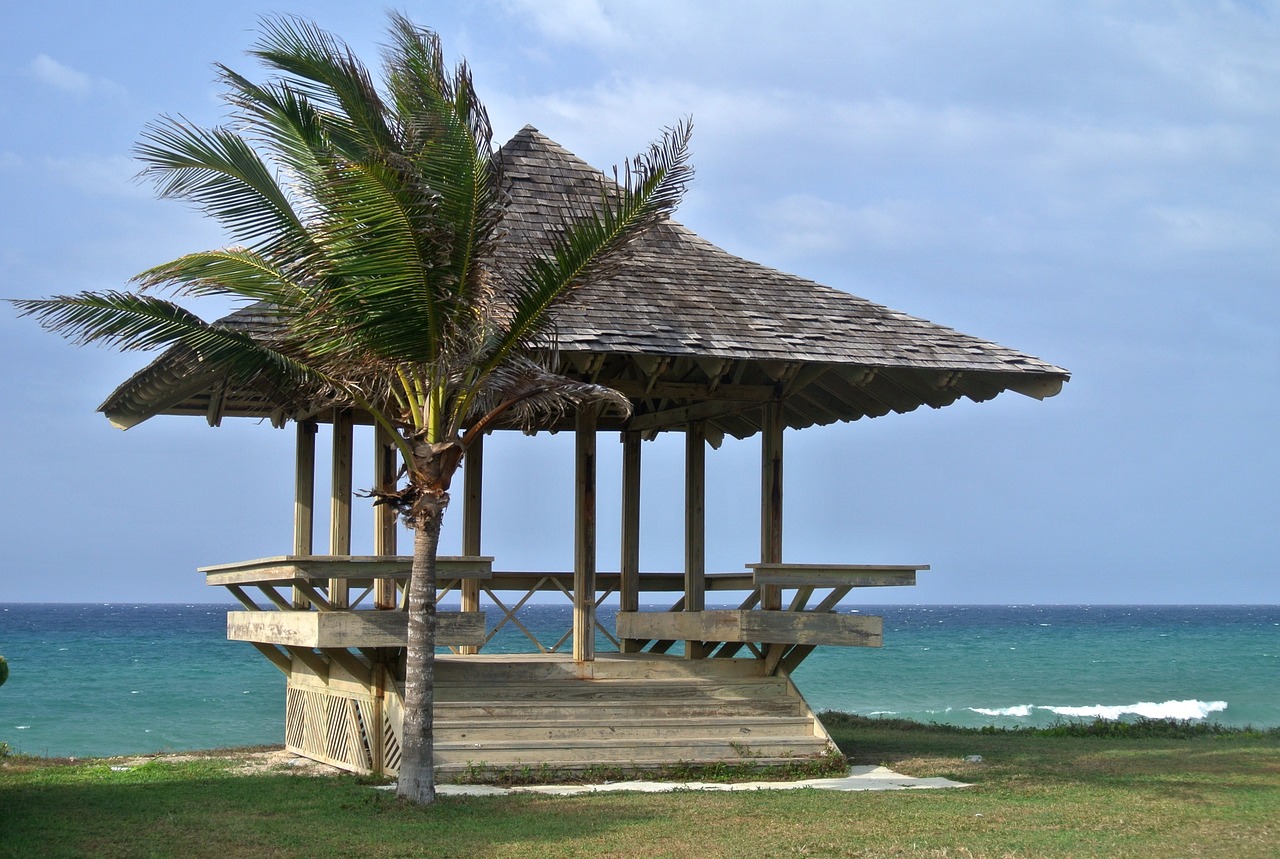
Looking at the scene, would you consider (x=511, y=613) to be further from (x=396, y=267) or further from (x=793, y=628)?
(x=396, y=267)

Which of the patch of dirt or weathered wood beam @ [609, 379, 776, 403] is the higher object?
weathered wood beam @ [609, 379, 776, 403]

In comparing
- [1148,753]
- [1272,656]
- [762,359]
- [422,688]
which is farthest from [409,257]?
[1272,656]

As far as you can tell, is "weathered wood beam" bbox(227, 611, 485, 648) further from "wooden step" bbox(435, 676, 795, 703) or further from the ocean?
the ocean

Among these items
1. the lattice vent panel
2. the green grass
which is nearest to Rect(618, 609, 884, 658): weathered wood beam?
the green grass

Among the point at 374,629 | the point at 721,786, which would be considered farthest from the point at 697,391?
the point at 374,629

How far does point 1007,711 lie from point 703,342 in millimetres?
27461

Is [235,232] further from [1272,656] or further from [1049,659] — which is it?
[1272,656]

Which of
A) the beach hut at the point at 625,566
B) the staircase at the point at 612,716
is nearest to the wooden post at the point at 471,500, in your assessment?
the beach hut at the point at 625,566

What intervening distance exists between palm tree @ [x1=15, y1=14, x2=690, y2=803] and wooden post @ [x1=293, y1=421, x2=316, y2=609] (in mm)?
3177

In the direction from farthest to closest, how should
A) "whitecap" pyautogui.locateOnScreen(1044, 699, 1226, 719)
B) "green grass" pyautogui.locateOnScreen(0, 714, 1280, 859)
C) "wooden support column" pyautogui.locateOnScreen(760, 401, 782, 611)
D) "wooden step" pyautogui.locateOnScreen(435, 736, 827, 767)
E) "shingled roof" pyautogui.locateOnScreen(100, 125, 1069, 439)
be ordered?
"whitecap" pyautogui.locateOnScreen(1044, 699, 1226, 719)
"wooden support column" pyautogui.locateOnScreen(760, 401, 782, 611)
"shingled roof" pyautogui.locateOnScreen(100, 125, 1069, 439)
"wooden step" pyautogui.locateOnScreen(435, 736, 827, 767)
"green grass" pyautogui.locateOnScreen(0, 714, 1280, 859)

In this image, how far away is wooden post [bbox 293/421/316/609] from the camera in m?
12.8

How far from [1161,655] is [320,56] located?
56.3 meters

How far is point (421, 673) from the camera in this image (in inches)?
374

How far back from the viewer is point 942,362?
12391mm
